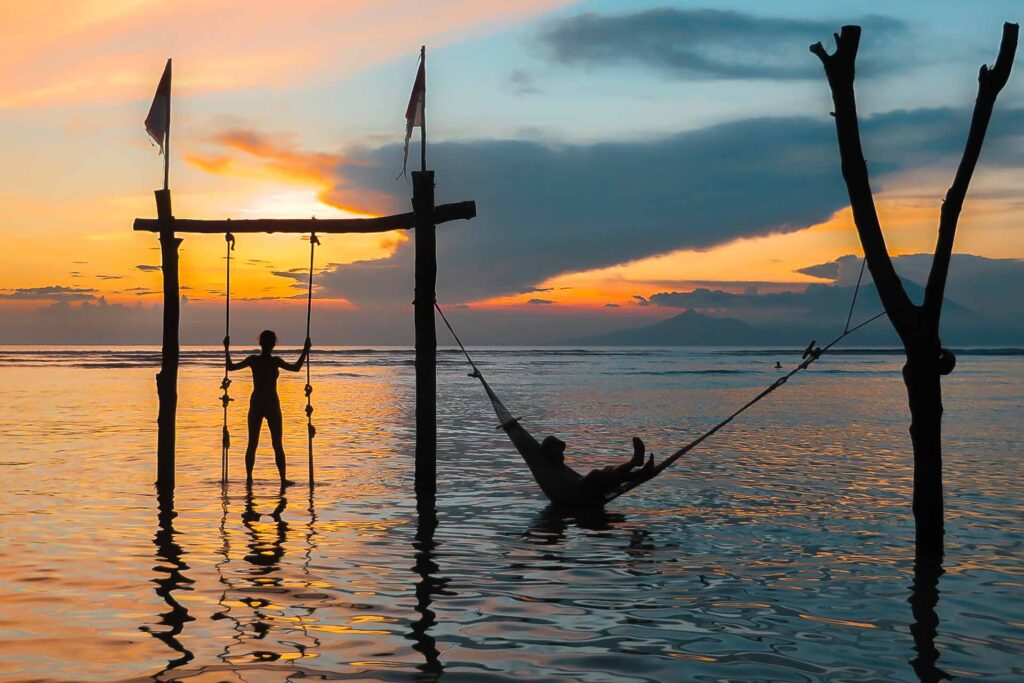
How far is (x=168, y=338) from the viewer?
13.8 m

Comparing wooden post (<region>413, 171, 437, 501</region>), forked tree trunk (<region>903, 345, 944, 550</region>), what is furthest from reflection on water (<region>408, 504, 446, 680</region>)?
forked tree trunk (<region>903, 345, 944, 550</region>)

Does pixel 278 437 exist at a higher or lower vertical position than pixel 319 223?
lower

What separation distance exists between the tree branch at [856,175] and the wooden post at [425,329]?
18.0ft

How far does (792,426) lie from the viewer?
25078 millimetres

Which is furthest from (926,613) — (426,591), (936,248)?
(426,591)

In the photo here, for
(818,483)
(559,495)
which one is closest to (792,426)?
(818,483)

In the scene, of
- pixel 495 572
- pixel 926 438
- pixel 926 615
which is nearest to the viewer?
pixel 926 615

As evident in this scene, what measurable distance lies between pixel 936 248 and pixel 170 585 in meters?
7.66

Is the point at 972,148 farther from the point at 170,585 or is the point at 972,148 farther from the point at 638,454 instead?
the point at 170,585

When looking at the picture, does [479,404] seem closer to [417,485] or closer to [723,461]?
[723,461]

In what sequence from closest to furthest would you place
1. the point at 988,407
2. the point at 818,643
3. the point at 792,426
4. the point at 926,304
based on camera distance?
1. the point at 818,643
2. the point at 926,304
3. the point at 792,426
4. the point at 988,407

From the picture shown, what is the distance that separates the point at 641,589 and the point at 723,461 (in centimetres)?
1008

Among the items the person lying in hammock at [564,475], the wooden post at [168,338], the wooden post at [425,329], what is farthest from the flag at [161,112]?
the person lying in hammock at [564,475]

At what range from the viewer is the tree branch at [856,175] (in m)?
8.80
